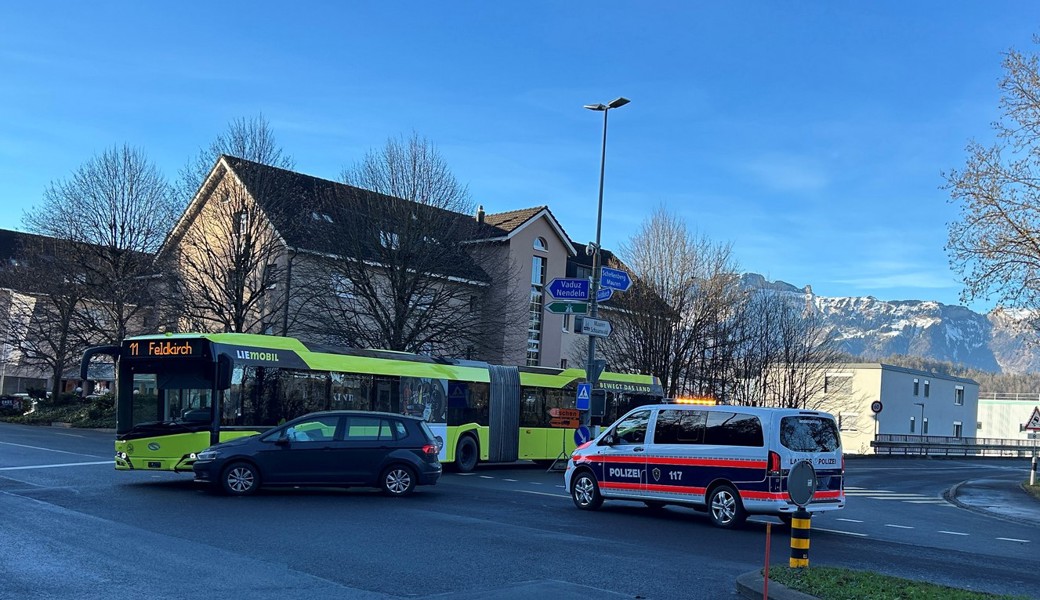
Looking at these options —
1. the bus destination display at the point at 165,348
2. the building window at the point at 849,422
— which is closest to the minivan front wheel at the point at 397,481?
the bus destination display at the point at 165,348

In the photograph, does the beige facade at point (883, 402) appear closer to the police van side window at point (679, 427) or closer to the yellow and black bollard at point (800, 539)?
the police van side window at point (679, 427)

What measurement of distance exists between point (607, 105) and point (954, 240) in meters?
10.4

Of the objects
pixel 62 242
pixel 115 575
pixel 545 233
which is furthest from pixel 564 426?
pixel 62 242

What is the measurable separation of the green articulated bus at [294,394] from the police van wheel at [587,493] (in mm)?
6443

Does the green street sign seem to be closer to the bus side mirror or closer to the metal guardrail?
the bus side mirror

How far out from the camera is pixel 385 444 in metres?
17.8

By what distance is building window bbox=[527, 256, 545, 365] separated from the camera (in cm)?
5316

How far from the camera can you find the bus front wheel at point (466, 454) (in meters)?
25.5

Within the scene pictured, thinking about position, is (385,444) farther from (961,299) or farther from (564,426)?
(961,299)

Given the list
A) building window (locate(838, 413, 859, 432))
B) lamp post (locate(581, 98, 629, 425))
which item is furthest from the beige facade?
lamp post (locate(581, 98, 629, 425))

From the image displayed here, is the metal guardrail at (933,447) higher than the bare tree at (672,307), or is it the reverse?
the bare tree at (672,307)

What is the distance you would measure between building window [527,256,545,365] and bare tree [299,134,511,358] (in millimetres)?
14250

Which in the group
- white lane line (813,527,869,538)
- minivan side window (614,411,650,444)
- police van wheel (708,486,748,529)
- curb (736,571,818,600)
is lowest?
white lane line (813,527,869,538)

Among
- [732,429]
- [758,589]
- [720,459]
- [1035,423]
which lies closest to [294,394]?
[720,459]
